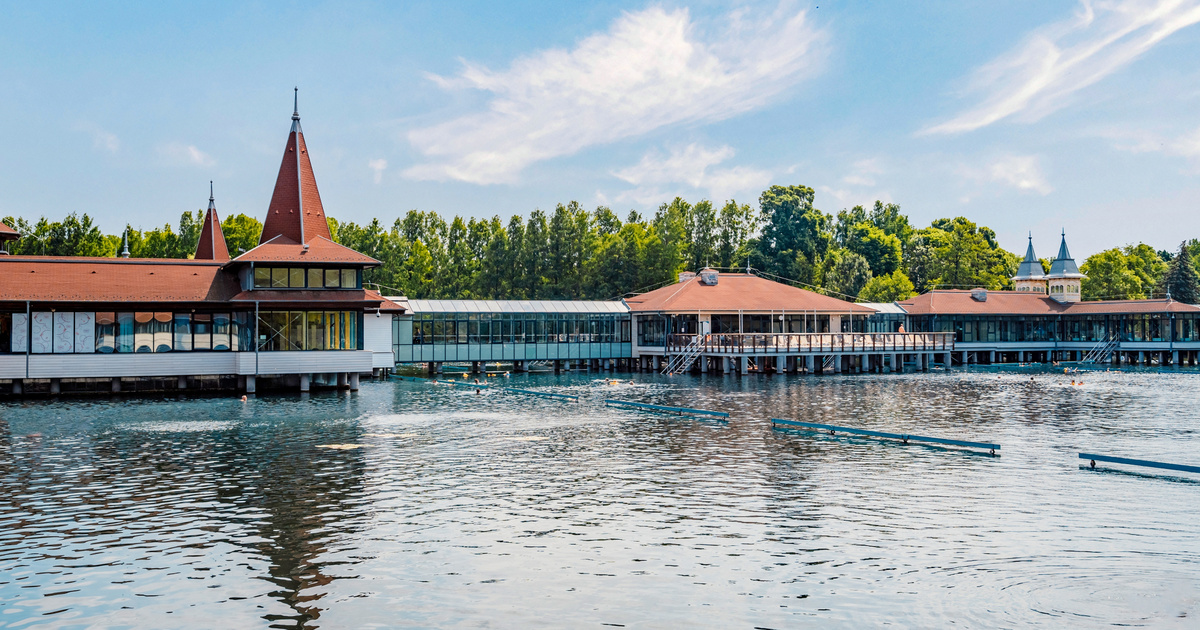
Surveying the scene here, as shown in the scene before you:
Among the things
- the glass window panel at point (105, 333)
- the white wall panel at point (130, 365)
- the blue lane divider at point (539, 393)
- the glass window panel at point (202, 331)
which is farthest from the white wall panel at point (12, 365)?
the blue lane divider at point (539, 393)

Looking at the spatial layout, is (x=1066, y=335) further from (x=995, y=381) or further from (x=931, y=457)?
(x=931, y=457)

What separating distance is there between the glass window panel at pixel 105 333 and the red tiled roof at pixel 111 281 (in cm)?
115

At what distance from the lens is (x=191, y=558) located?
15.1 meters

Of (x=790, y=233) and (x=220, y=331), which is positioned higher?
(x=790, y=233)

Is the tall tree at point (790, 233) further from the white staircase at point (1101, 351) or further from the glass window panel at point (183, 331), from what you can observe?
the glass window panel at point (183, 331)

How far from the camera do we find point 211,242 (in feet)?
208

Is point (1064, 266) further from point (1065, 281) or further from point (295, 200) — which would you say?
point (295, 200)

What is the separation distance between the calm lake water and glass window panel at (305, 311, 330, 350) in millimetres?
12741

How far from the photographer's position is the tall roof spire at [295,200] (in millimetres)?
49594

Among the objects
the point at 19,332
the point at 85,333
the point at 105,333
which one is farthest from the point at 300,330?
the point at 19,332

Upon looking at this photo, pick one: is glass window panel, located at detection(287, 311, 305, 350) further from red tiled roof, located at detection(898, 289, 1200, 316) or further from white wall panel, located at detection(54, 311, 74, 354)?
red tiled roof, located at detection(898, 289, 1200, 316)

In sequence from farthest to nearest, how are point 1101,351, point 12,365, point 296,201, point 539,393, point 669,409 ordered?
1. point 1101,351
2. point 296,201
3. point 539,393
4. point 12,365
5. point 669,409

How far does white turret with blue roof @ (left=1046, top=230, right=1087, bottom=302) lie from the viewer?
88.2 m

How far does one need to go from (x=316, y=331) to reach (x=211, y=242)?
22.1 meters
